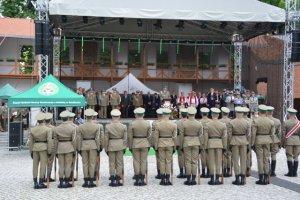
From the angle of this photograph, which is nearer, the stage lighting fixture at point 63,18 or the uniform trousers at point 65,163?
the uniform trousers at point 65,163

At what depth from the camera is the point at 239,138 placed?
1196 cm

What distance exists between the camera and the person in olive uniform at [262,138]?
11.8m

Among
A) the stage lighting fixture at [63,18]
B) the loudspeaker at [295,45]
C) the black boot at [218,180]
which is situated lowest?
the black boot at [218,180]

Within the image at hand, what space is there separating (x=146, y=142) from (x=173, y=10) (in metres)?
10.0

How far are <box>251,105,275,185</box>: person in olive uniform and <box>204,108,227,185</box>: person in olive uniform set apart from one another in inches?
27.8

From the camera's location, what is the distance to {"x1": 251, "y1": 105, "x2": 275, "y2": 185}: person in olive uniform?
11.8 m

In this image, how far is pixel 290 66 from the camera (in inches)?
840

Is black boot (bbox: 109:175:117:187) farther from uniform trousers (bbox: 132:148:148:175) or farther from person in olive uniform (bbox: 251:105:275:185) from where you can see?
person in olive uniform (bbox: 251:105:275:185)

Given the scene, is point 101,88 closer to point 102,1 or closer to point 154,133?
point 102,1

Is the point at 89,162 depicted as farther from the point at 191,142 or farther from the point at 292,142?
the point at 292,142

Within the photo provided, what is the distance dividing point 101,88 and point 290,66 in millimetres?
14152

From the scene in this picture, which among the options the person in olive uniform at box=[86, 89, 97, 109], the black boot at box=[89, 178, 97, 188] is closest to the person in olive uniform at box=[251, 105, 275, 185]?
Result: the black boot at box=[89, 178, 97, 188]

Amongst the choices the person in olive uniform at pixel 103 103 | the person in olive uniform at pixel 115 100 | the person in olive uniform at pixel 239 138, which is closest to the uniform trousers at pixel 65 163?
the person in olive uniform at pixel 239 138

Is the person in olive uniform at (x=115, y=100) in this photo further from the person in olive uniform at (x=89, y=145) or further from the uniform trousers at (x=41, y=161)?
the uniform trousers at (x=41, y=161)
